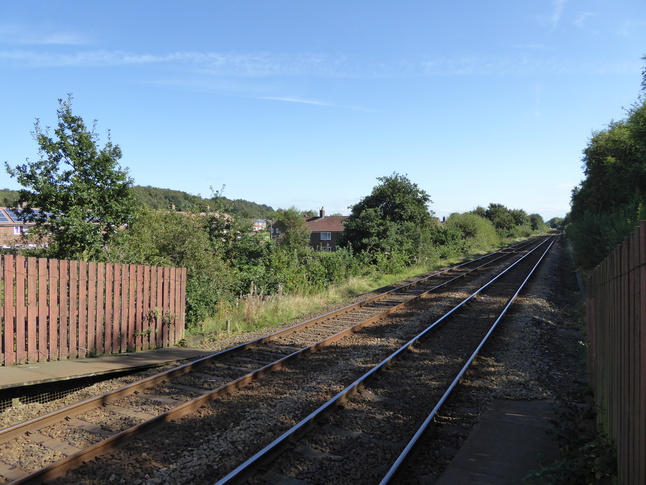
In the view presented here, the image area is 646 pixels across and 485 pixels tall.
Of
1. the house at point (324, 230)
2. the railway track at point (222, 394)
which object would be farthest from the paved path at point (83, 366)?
the house at point (324, 230)

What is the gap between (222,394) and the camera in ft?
20.8

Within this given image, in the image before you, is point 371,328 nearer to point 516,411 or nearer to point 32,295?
point 516,411

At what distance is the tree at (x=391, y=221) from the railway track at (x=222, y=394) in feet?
58.5

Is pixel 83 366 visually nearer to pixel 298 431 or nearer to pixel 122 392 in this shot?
pixel 122 392

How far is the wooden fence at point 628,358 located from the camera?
240cm

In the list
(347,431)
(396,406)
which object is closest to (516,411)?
(396,406)

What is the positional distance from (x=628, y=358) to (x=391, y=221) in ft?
94.4

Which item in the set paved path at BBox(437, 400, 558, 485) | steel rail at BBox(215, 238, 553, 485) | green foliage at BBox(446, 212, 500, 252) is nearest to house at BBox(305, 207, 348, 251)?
green foliage at BBox(446, 212, 500, 252)

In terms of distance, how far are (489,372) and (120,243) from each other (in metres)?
9.27

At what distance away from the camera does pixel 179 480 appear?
412 centimetres

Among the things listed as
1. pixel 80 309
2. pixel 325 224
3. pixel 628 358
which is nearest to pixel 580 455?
pixel 628 358

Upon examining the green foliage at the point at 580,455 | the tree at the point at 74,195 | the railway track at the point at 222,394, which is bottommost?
the railway track at the point at 222,394

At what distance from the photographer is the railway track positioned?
4.55 meters

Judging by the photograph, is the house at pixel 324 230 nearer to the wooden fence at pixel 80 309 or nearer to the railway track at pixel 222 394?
the railway track at pixel 222 394
